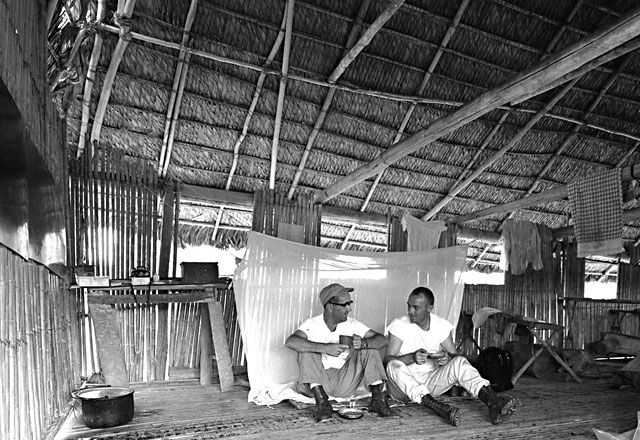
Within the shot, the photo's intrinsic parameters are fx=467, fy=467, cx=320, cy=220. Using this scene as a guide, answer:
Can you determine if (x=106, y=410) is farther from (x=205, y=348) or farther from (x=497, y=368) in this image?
(x=497, y=368)

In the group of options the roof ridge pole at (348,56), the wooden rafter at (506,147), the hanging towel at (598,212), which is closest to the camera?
the roof ridge pole at (348,56)

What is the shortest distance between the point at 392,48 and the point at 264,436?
430 centimetres

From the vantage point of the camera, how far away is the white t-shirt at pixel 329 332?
4004mm

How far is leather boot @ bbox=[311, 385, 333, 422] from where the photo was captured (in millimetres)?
3520

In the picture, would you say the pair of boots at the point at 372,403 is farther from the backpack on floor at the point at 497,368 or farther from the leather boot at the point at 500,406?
the backpack on floor at the point at 497,368

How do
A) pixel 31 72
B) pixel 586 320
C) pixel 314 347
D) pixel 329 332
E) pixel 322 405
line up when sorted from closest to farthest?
1. pixel 31 72
2. pixel 322 405
3. pixel 314 347
4. pixel 329 332
5. pixel 586 320

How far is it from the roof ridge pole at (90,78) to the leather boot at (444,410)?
3.94 metres

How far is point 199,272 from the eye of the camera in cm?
467

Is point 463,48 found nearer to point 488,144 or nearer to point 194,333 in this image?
point 488,144

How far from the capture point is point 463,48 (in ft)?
18.4

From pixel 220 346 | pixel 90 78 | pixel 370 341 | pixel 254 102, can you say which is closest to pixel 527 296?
pixel 370 341

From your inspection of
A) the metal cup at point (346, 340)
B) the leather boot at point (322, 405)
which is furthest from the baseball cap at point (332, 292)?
the leather boot at point (322, 405)

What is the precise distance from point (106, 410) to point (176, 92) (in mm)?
3274

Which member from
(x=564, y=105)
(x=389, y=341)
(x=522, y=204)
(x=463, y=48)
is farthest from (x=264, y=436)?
(x=564, y=105)
